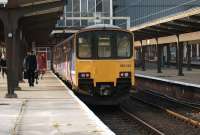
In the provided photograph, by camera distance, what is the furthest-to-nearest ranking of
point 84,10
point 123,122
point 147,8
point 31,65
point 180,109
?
point 147,8
point 84,10
point 31,65
point 180,109
point 123,122

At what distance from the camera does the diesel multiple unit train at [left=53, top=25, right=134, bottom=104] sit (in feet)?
64.8

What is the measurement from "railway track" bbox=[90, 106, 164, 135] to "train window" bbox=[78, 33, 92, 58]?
2.02 metres

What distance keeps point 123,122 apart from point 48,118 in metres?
3.95

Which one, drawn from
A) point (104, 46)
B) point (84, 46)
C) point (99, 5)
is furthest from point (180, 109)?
point (99, 5)

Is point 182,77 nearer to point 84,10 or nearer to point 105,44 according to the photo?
point 105,44

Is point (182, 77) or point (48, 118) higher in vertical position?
point (48, 118)

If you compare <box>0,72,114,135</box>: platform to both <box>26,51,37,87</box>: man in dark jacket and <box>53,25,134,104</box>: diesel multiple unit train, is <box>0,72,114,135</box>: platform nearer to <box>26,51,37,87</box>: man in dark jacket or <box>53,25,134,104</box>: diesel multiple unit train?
<box>53,25,134,104</box>: diesel multiple unit train

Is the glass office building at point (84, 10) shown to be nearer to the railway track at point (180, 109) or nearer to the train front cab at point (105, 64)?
the railway track at point (180, 109)

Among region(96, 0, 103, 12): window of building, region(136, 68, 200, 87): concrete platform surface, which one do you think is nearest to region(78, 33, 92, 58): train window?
region(136, 68, 200, 87): concrete platform surface

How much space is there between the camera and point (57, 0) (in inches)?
902

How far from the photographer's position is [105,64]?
782 inches

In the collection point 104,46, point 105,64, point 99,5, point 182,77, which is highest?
point 99,5

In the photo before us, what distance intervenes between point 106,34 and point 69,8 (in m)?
59.4

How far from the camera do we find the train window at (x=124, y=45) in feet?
66.6
